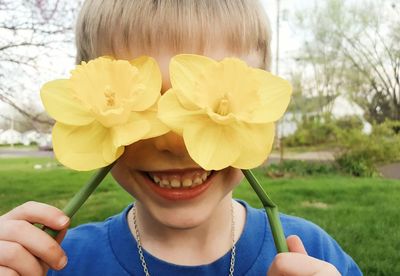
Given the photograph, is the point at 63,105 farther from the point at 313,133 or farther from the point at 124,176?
the point at 313,133

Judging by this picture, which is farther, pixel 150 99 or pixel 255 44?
pixel 255 44

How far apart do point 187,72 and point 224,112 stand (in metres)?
0.10

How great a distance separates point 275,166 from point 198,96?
945 centimetres

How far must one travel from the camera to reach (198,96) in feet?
2.69

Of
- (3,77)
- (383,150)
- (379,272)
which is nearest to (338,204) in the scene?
(379,272)

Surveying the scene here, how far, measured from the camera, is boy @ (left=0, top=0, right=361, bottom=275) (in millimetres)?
885

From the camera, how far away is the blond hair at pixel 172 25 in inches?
40.0

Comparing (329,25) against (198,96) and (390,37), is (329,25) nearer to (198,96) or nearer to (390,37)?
(390,37)

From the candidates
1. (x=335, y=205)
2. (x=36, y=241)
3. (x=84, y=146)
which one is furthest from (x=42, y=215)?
(x=335, y=205)

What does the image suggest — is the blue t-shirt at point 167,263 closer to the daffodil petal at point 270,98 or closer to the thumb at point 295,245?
the thumb at point 295,245

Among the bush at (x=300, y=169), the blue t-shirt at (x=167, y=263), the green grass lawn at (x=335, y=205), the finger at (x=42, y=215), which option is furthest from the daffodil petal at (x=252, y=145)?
the bush at (x=300, y=169)

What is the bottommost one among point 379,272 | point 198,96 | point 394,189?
point 394,189

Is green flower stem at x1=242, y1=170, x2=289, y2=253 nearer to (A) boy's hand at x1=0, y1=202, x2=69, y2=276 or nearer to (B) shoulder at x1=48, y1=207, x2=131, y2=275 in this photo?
(A) boy's hand at x1=0, y1=202, x2=69, y2=276

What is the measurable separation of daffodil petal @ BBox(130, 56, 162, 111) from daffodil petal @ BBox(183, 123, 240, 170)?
3.9 inches
